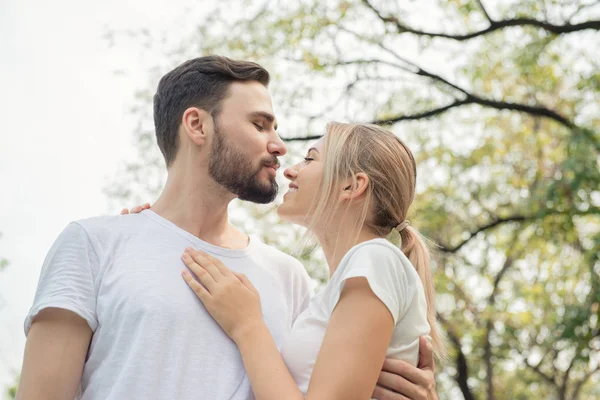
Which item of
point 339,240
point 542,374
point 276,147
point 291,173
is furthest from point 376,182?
point 542,374

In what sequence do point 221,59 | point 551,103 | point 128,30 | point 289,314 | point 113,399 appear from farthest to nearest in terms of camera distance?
point 551,103, point 128,30, point 221,59, point 289,314, point 113,399

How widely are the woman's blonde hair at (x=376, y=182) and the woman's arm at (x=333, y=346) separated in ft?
1.44

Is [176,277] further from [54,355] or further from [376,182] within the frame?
[376,182]

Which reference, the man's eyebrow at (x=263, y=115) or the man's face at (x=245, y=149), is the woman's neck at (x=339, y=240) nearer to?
the man's face at (x=245, y=149)

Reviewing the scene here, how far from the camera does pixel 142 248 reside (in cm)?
264

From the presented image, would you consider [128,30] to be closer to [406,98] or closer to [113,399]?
[406,98]

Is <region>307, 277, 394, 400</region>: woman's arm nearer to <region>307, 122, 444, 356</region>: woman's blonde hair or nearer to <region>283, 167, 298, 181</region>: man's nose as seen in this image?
<region>307, 122, 444, 356</region>: woman's blonde hair

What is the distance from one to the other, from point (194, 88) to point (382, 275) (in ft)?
4.03

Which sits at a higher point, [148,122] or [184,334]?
[148,122]

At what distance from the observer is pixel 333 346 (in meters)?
2.15

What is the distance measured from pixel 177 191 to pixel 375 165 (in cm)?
79

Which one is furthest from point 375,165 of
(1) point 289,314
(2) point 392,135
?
(1) point 289,314

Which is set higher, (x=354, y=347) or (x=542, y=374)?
(x=542, y=374)


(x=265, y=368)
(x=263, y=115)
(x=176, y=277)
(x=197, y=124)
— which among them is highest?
(x=263, y=115)
